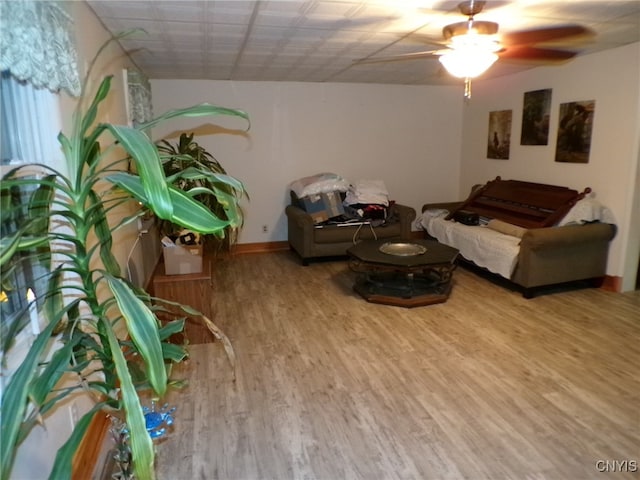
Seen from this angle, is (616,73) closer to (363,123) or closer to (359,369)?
(363,123)

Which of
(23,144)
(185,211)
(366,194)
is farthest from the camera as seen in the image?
(366,194)

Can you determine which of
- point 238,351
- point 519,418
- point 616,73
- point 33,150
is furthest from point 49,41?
point 616,73

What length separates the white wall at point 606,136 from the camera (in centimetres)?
366

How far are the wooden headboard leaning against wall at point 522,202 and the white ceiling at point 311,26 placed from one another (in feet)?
4.37

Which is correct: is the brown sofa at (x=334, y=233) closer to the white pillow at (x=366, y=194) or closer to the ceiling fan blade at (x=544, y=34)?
the white pillow at (x=366, y=194)

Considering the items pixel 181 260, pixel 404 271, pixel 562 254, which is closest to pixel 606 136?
pixel 562 254

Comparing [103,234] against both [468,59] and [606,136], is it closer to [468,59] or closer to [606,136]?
[468,59]

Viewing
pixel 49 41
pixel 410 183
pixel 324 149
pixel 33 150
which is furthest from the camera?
pixel 410 183

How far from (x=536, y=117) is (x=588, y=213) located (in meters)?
1.30

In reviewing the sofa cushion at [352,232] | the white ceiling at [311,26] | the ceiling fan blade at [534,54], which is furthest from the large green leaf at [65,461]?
the sofa cushion at [352,232]

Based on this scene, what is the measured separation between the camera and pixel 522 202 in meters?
4.57

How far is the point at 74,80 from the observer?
1.79 meters

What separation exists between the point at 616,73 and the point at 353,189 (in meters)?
2.77

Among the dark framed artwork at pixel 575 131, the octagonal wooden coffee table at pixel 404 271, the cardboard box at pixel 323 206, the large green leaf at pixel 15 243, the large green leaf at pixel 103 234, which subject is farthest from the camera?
the cardboard box at pixel 323 206
